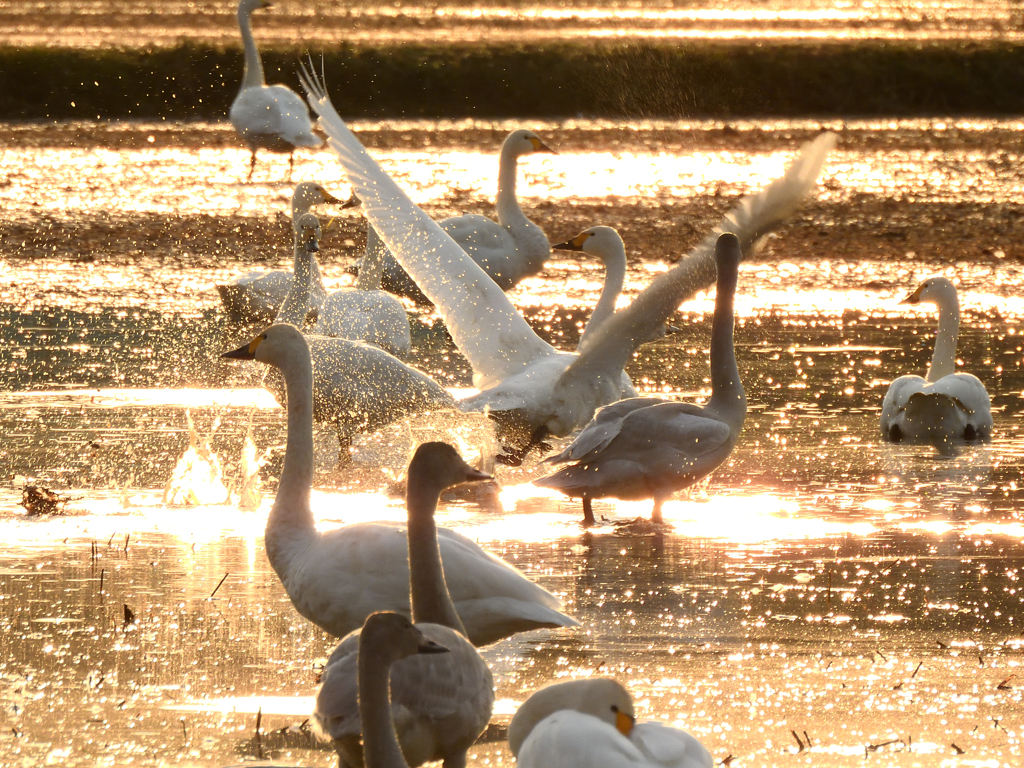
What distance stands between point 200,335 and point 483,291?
3.53 meters

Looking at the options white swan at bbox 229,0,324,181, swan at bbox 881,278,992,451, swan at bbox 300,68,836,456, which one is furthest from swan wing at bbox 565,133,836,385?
white swan at bbox 229,0,324,181

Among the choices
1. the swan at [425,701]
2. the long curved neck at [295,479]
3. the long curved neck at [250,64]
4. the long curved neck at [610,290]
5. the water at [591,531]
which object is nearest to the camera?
the swan at [425,701]

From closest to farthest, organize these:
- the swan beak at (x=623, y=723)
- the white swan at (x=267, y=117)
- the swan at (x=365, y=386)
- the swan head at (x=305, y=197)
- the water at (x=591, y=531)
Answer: the swan beak at (x=623, y=723) → the water at (x=591, y=531) → the swan at (x=365, y=386) → the swan head at (x=305, y=197) → the white swan at (x=267, y=117)

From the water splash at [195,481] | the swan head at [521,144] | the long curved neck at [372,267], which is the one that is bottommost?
the water splash at [195,481]

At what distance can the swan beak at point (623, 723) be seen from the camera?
12.0 ft

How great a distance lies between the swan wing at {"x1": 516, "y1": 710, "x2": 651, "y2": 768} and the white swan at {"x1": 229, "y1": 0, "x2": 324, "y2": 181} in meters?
18.5

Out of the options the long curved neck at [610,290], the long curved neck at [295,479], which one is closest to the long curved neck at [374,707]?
the long curved neck at [295,479]

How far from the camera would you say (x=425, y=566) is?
446 centimetres

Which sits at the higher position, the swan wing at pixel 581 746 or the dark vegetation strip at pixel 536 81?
the dark vegetation strip at pixel 536 81

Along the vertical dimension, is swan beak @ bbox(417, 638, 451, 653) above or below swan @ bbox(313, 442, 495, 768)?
above

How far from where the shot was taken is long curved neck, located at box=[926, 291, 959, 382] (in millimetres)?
9906

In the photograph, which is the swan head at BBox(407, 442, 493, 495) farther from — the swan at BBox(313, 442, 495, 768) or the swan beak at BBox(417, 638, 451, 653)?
the swan beak at BBox(417, 638, 451, 653)

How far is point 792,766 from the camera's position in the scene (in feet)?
13.8

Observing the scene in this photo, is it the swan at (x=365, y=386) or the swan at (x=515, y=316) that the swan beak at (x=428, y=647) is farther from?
the swan at (x=365, y=386)
